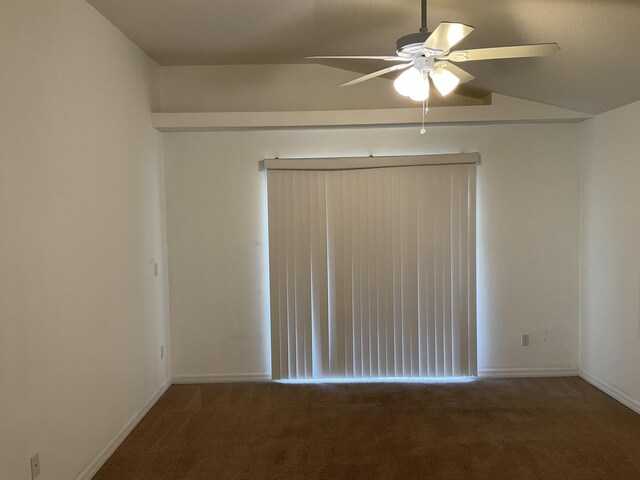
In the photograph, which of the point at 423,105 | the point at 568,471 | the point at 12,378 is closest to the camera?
the point at 12,378

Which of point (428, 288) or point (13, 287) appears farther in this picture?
point (428, 288)

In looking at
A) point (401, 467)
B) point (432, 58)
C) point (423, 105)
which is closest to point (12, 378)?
point (401, 467)

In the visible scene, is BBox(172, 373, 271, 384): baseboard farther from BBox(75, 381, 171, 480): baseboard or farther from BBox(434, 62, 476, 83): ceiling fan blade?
BBox(434, 62, 476, 83): ceiling fan blade

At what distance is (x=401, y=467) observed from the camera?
3.26m

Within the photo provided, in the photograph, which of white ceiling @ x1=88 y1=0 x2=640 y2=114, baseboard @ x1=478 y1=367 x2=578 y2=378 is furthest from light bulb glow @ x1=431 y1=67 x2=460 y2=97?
baseboard @ x1=478 y1=367 x2=578 y2=378

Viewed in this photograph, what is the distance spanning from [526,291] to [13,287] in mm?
4185

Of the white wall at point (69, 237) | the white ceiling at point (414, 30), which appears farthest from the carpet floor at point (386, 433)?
the white ceiling at point (414, 30)

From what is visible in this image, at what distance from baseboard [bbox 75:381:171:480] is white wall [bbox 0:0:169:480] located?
60 millimetres

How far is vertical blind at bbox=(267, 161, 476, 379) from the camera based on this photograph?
4859 millimetres

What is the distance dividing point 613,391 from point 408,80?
3.26 meters

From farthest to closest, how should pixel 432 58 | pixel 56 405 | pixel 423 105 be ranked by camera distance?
1. pixel 423 105
2. pixel 56 405
3. pixel 432 58

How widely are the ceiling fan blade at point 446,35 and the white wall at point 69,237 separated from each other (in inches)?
75.1

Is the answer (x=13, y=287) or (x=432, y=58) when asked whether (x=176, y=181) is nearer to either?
(x=13, y=287)

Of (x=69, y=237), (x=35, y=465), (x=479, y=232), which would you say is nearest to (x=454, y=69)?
(x=69, y=237)
